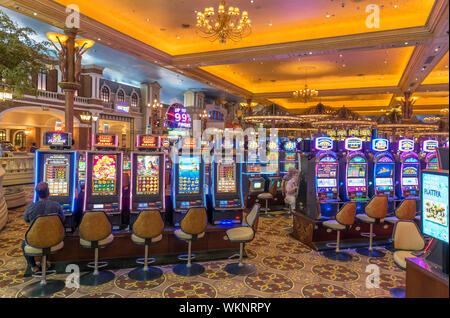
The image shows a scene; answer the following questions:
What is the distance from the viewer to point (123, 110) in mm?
19531

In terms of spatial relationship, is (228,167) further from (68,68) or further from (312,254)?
(68,68)

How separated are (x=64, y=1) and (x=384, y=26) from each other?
24.7 ft

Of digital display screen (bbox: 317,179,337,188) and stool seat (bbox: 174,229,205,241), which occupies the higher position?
digital display screen (bbox: 317,179,337,188)

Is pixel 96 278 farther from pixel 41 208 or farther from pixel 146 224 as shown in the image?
pixel 41 208

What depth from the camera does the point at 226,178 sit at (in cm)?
505

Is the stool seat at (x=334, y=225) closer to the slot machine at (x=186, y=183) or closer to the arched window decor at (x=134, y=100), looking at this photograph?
the slot machine at (x=186, y=183)

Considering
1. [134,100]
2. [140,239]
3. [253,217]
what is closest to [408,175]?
[253,217]

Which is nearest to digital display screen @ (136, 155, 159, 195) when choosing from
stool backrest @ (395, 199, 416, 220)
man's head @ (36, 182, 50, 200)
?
man's head @ (36, 182, 50, 200)

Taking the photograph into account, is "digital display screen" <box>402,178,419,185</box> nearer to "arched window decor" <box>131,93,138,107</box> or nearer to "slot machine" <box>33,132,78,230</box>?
"slot machine" <box>33,132,78,230</box>

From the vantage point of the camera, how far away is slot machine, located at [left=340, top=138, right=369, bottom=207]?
19.7 feet

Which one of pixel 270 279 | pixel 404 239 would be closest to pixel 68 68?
pixel 270 279

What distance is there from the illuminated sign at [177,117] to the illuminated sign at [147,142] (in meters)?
12.2

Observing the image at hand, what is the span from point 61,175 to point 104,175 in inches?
23.1

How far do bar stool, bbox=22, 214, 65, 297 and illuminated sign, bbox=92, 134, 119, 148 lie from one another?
149 centimetres
